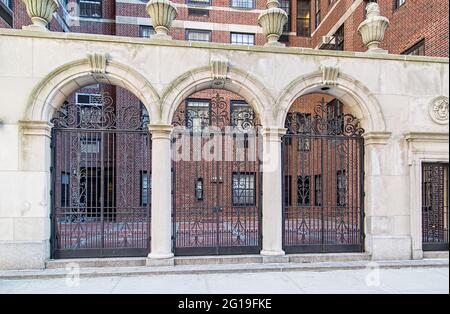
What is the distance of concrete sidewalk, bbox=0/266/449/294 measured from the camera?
6223mm

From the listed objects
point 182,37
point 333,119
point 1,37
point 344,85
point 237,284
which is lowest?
point 237,284

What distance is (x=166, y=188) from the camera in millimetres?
7648

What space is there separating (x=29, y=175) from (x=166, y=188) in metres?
3.10

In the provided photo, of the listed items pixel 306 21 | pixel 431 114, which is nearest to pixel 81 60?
pixel 431 114

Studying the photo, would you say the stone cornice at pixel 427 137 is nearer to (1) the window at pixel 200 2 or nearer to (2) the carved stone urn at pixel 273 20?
(2) the carved stone urn at pixel 273 20

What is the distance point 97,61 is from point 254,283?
610 cm

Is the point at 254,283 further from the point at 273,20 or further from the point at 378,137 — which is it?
the point at 273,20

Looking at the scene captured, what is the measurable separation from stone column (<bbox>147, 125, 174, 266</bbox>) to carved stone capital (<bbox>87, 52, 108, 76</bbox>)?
178cm

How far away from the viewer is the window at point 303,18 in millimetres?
23047

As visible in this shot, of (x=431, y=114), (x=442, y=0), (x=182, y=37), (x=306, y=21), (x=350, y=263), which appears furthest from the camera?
(x=306, y=21)

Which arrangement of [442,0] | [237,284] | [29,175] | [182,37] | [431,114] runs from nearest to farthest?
[237,284]
[29,175]
[431,114]
[442,0]
[182,37]

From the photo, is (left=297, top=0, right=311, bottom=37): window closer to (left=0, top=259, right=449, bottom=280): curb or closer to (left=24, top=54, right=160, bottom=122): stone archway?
(left=24, top=54, right=160, bottom=122): stone archway

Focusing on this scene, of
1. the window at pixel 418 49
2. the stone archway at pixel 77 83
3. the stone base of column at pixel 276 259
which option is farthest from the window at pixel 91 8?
the stone base of column at pixel 276 259

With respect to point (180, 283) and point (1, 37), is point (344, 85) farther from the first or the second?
point (1, 37)
